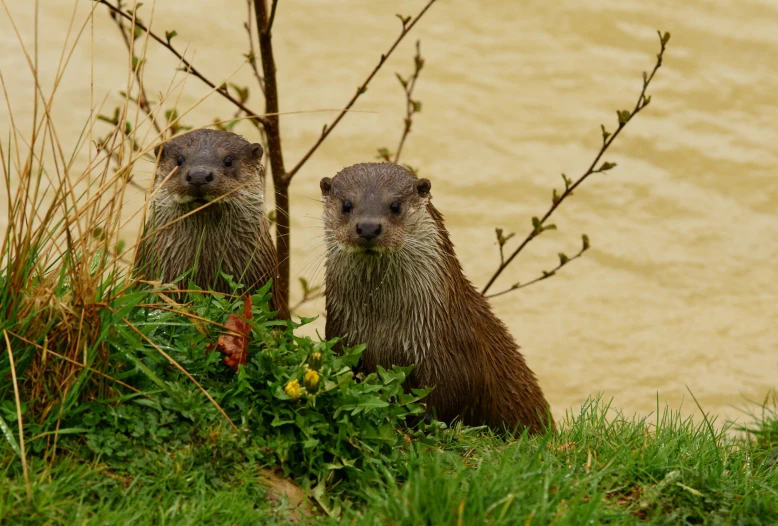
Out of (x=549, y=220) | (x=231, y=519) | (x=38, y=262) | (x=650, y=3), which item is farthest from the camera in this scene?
(x=650, y=3)

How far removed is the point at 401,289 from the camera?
423 centimetres

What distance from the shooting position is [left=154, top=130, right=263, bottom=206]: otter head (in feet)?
14.6

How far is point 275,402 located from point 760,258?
5.30 meters

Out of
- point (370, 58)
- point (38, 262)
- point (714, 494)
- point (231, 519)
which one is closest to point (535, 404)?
point (714, 494)

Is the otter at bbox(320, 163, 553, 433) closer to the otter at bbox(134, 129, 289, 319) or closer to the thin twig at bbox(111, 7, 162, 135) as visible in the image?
the otter at bbox(134, 129, 289, 319)

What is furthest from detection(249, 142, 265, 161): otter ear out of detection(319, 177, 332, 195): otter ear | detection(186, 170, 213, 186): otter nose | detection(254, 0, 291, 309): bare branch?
detection(319, 177, 332, 195): otter ear

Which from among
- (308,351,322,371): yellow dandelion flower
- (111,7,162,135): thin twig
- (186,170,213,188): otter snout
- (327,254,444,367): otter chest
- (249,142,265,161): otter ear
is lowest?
(308,351,322,371): yellow dandelion flower

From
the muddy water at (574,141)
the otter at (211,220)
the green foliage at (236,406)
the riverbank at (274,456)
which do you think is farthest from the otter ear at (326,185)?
the muddy water at (574,141)

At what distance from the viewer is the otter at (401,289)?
420cm

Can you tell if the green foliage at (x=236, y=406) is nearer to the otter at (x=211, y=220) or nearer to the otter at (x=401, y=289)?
the otter at (x=401, y=289)

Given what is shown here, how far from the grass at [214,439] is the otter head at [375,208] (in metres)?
0.45

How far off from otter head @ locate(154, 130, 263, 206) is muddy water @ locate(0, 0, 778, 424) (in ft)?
8.12

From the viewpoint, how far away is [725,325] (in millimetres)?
7527

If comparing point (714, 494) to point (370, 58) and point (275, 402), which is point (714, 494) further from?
point (370, 58)
